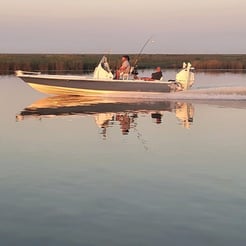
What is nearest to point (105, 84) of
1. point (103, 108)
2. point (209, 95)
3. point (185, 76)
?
point (103, 108)

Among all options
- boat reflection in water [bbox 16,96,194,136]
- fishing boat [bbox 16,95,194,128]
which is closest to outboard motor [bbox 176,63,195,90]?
fishing boat [bbox 16,95,194,128]

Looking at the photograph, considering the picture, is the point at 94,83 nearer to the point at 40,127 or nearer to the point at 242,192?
the point at 40,127

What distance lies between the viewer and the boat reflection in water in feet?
54.7

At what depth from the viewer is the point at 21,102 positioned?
73.2ft

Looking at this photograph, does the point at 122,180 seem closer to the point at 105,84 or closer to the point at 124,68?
the point at 124,68

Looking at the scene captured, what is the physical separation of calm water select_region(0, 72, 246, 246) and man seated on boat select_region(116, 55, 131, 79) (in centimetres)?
583

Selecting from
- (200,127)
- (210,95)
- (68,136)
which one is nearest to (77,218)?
(68,136)

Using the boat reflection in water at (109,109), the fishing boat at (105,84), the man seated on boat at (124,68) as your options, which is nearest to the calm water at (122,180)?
the boat reflection in water at (109,109)

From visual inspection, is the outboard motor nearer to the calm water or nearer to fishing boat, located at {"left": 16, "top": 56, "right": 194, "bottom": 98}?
fishing boat, located at {"left": 16, "top": 56, "right": 194, "bottom": 98}

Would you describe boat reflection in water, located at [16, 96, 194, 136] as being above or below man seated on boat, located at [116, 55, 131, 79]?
below

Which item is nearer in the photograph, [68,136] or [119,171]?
[119,171]

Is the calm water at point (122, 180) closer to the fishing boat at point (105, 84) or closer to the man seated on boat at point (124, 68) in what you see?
the man seated on boat at point (124, 68)

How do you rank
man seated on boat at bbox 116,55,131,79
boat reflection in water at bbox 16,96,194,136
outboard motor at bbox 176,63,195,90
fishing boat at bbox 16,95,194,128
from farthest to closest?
outboard motor at bbox 176,63,195,90 → man seated on boat at bbox 116,55,131,79 → fishing boat at bbox 16,95,194,128 → boat reflection in water at bbox 16,96,194,136

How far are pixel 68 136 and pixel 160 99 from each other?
11.6 metres
